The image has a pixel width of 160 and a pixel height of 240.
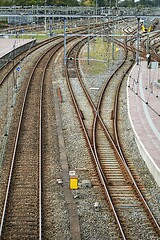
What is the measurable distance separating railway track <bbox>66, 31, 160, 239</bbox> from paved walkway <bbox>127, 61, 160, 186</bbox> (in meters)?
0.70

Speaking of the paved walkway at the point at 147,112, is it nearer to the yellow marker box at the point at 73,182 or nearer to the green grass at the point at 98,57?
the yellow marker box at the point at 73,182

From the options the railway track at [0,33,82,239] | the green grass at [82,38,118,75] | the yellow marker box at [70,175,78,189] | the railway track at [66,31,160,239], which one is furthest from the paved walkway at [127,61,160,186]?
the railway track at [0,33,82,239]

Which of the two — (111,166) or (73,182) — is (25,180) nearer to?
(73,182)

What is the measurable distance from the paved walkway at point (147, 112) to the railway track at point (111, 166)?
0.70m

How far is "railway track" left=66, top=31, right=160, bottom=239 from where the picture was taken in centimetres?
1071

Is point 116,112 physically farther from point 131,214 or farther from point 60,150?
point 131,214

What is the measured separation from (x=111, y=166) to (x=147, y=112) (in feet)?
18.7

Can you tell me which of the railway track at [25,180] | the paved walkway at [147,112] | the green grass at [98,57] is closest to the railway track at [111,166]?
the paved walkway at [147,112]

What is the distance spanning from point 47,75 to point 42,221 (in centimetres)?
2079

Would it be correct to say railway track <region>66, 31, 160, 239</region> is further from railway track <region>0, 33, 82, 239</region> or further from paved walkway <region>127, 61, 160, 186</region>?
railway track <region>0, 33, 82, 239</region>

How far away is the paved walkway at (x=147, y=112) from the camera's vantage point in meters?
14.0

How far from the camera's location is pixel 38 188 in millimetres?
12344

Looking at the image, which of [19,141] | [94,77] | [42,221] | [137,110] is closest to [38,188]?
[42,221]

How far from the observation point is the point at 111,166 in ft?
46.2
